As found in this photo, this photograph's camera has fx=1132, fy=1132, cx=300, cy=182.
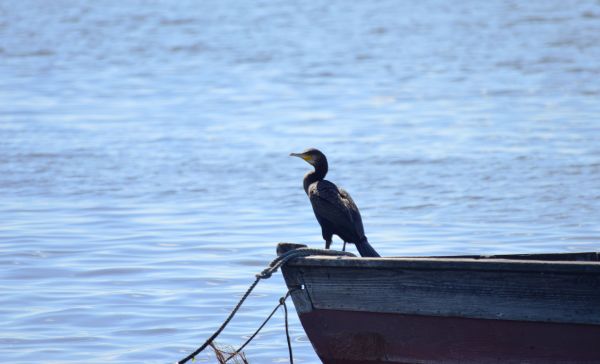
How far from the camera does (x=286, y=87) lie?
892 inches

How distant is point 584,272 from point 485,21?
26913mm

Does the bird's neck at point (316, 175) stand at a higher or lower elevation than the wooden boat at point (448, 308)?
higher

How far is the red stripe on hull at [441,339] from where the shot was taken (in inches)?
240

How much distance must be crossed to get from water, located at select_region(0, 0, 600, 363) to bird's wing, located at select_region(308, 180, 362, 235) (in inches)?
37.7

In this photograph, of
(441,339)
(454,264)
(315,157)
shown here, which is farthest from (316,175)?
(454,264)

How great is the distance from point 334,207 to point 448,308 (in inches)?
68.0

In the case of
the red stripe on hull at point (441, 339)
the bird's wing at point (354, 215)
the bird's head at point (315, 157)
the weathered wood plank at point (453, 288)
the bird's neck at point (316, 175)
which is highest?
the bird's head at point (315, 157)

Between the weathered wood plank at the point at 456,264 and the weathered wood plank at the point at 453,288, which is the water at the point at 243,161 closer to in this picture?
the weathered wood plank at the point at 453,288

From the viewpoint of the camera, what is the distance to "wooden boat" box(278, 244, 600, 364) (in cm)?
596

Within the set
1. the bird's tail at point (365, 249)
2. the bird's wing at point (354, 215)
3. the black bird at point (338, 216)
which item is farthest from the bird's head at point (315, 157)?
the bird's tail at point (365, 249)

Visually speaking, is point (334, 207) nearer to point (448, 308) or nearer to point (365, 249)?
point (365, 249)

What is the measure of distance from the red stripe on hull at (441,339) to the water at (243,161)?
4.07ft

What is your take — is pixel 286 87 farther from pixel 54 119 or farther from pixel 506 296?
pixel 506 296

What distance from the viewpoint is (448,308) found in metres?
6.24
